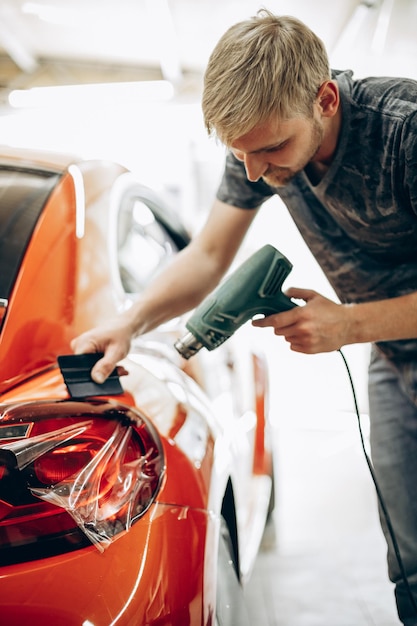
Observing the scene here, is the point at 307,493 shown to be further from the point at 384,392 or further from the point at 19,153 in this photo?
the point at 19,153

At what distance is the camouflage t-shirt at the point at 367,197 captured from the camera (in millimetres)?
1237

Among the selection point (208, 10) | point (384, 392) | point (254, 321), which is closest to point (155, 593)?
point (254, 321)

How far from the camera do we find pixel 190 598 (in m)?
0.92

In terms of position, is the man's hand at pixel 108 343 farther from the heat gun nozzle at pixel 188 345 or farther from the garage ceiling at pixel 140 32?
the garage ceiling at pixel 140 32

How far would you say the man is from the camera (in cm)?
117

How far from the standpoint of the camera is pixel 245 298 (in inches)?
48.0

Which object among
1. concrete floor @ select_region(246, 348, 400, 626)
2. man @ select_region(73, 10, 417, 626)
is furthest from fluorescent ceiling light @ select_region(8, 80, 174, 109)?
man @ select_region(73, 10, 417, 626)

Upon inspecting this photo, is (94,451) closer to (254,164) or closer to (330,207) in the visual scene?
(254,164)

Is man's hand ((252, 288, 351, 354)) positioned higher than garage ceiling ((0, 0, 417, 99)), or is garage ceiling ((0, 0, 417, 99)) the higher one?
garage ceiling ((0, 0, 417, 99))

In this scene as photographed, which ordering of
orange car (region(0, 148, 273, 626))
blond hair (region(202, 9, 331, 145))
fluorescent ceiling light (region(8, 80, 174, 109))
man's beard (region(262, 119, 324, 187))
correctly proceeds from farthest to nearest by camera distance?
fluorescent ceiling light (region(8, 80, 174, 109)) → man's beard (region(262, 119, 324, 187)) → blond hair (region(202, 9, 331, 145)) → orange car (region(0, 148, 273, 626))

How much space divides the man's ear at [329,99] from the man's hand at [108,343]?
713 mm

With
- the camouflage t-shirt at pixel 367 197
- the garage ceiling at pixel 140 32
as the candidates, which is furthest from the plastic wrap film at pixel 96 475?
the garage ceiling at pixel 140 32

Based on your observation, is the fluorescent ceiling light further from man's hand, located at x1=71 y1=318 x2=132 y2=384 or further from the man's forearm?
the man's forearm

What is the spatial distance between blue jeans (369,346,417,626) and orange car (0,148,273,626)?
43cm
